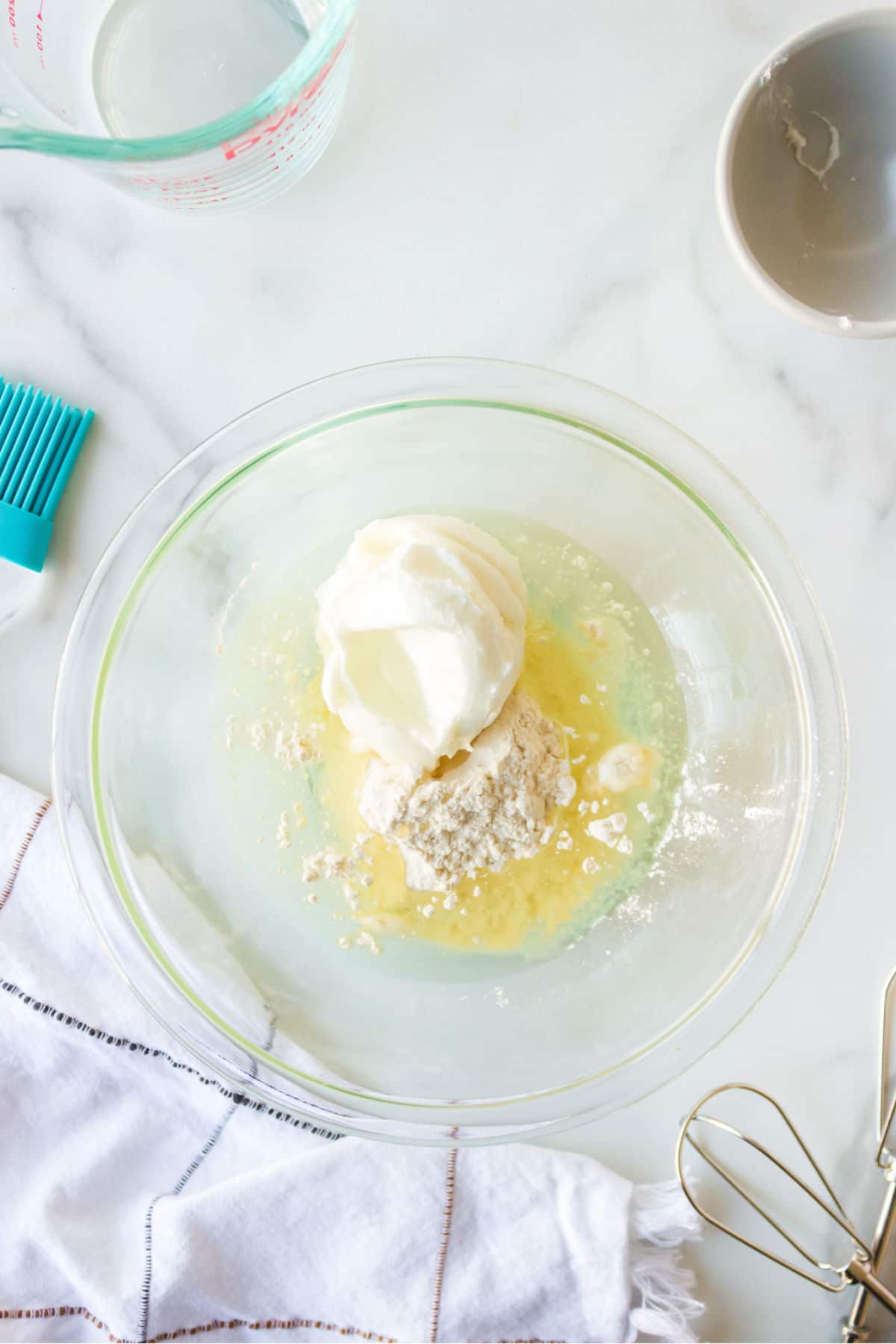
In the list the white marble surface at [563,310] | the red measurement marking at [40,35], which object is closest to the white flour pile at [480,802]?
the white marble surface at [563,310]

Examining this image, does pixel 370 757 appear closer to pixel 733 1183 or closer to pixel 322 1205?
pixel 322 1205

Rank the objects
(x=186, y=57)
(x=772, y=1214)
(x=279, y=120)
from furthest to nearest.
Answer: (x=772, y=1214)
(x=186, y=57)
(x=279, y=120)

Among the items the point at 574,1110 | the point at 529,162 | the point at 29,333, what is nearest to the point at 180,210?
the point at 29,333

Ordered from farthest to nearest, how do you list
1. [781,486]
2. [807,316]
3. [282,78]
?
[781,486] → [807,316] → [282,78]

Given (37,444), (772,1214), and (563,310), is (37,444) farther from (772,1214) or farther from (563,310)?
(772,1214)

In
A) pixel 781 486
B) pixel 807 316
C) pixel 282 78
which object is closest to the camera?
pixel 282 78

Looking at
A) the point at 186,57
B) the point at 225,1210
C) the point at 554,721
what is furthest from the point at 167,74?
the point at 225,1210

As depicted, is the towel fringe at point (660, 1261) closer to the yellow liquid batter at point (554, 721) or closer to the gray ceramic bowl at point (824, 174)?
the yellow liquid batter at point (554, 721)
